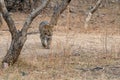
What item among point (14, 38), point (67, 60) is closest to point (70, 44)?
point (67, 60)

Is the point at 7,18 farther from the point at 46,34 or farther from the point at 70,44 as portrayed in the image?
the point at 70,44

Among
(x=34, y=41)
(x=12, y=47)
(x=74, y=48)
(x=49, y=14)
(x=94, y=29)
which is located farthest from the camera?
(x=49, y=14)

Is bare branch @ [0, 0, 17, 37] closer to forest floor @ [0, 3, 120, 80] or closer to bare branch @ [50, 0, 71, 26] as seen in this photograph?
forest floor @ [0, 3, 120, 80]

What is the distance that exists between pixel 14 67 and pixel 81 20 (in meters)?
9.80

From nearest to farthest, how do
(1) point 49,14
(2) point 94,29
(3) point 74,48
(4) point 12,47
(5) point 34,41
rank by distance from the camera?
(4) point 12,47 → (3) point 74,48 → (5) point 34,41 → (2) point 94,29 → (1) point 49,14

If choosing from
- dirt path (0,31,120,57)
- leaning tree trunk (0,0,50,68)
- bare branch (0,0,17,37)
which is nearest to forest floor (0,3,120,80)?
dirt path (0,31,120,57)

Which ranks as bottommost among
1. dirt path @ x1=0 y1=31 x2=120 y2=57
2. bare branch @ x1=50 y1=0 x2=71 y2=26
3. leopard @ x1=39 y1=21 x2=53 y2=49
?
dirt path @ x1=0 y1=31 x2=120 y2=57

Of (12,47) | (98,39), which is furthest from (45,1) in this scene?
(98,39)

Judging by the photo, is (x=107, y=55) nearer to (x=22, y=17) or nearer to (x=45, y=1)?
(x=45, y=1)

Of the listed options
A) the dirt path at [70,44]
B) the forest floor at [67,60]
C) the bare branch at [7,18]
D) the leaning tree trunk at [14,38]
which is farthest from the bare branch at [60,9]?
the bare branch at [7,18]

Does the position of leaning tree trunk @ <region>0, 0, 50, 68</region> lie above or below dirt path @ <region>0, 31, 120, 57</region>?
above

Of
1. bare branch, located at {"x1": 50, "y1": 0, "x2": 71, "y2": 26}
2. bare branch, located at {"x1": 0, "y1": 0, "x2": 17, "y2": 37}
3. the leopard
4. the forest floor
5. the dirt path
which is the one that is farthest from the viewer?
the leopard

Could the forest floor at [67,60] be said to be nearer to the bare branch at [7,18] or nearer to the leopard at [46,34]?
the leopard at [46,34]

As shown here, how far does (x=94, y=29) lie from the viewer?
15.2 metres
